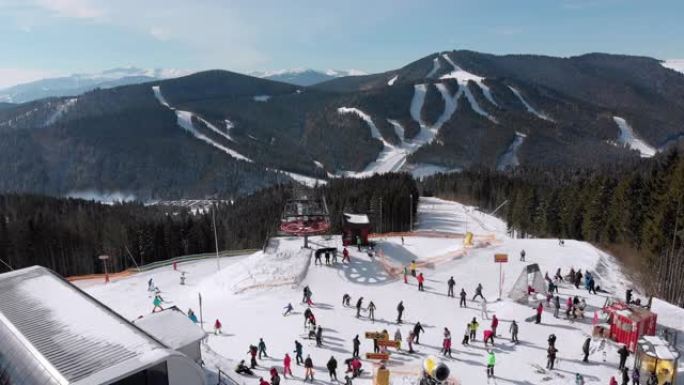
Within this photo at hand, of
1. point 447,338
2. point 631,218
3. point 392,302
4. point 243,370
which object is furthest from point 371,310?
point 631,218

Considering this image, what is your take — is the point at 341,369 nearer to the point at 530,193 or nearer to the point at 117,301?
the point at 117,301

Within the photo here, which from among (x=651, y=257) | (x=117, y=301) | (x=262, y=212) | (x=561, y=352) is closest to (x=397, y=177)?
(x=262, y=212)

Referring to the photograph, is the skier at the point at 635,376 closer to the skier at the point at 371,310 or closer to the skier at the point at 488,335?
the skier at the point at 488,335

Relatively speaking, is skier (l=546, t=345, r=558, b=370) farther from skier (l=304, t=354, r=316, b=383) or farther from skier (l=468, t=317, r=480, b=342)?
skier (l=304, t=354, r=316, b=383)

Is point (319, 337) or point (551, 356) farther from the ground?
point (551, 356)

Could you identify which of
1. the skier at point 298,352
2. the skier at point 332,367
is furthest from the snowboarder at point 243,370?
the skier at point 332,367

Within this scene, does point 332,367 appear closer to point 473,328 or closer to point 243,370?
point 243,370
